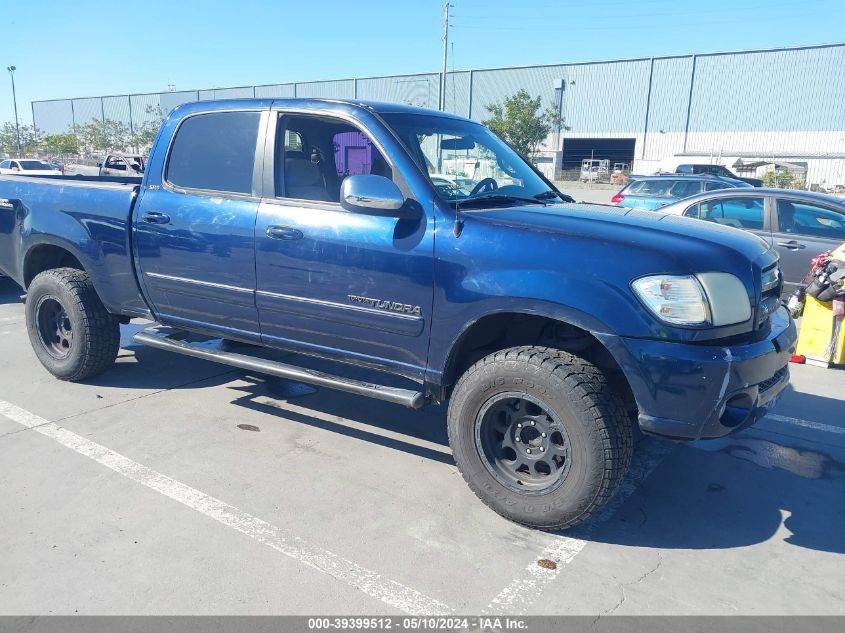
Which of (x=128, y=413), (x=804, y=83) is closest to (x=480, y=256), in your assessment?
(x=128, y=413)

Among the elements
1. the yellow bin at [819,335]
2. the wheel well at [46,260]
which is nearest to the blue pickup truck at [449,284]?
the wheel well at [46,260]

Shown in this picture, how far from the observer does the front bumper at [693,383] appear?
2.79m

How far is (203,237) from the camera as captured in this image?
4090mm

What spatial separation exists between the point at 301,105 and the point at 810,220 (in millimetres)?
6448

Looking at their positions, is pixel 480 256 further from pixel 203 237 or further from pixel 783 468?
pixel 783 468

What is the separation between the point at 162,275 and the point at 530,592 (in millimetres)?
3075

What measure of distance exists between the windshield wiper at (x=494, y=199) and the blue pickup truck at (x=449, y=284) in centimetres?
2

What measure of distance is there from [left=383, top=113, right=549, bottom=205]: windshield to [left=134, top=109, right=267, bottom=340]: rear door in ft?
3.25

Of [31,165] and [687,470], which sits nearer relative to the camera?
[687,470]

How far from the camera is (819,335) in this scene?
20.0ft

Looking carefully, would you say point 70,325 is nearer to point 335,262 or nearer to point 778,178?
point 335,262

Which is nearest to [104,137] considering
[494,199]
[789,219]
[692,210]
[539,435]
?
[692,210]

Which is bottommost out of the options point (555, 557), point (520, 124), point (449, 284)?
point (555, 557)

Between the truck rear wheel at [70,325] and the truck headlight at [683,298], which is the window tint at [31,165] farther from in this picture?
the truck headlight at [683,298]
